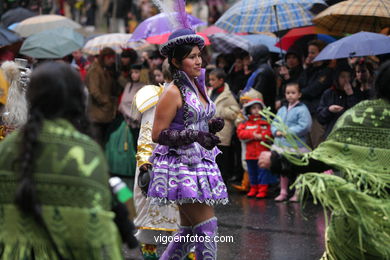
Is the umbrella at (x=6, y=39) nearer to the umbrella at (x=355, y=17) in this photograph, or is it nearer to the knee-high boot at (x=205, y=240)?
the umbrella at (x=355, y=17)

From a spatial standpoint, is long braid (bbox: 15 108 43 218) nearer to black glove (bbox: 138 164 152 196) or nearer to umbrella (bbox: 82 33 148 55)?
black glove (bbox: 138 164 152 196)

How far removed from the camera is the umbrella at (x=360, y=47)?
8.33 m

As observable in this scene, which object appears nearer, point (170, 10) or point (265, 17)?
point (170, 10)

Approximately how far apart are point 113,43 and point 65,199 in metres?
9.11

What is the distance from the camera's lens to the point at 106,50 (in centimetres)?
1161

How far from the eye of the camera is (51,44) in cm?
1136

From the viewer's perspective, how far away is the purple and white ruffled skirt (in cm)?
515

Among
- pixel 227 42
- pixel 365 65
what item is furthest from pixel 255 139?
pixel 227 42

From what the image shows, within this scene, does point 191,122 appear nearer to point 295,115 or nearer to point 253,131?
point 295,115

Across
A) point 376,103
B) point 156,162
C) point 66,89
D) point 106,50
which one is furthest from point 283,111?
point 66,89

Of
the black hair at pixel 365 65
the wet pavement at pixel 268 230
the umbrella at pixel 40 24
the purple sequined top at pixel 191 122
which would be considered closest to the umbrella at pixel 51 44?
the umbrella at pixel 40 24

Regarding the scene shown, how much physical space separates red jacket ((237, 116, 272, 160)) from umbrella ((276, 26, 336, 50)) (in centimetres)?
121

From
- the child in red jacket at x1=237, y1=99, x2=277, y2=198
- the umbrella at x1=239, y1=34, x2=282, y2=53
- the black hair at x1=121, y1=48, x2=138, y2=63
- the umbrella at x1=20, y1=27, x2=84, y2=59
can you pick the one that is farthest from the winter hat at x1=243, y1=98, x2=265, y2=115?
the umbrella at x1=20, y1=27, x2=84, y2=59

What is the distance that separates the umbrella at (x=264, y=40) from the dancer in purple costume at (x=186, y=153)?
612cm
